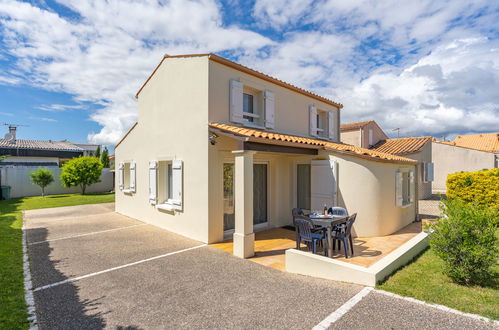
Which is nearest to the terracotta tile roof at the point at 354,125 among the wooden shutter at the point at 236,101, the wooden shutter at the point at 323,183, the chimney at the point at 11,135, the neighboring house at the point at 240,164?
the neighboring house at the point at 240,164

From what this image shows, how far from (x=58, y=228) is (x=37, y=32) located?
24.7 ft

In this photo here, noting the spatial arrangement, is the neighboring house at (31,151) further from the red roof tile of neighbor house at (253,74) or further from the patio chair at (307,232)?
the patio chair at (307,232)

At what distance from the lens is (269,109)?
33.7 feet

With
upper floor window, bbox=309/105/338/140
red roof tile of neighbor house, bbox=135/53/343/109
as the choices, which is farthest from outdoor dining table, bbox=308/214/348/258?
upper floor window, bbox=309/105/338/140

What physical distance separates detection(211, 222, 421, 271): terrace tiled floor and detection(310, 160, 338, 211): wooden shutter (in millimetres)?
1493


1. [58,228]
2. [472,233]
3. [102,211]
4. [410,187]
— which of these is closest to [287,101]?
[410,187]

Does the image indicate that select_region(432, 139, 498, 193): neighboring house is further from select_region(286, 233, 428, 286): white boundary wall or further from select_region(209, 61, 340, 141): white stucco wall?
select_region(286, 233, 428, 286): white boundary wall

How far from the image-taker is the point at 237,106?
912cm

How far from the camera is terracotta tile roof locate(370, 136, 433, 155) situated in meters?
19.2

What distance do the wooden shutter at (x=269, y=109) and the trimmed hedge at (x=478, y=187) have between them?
886 centimetres

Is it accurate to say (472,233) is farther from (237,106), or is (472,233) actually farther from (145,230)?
(145,230)

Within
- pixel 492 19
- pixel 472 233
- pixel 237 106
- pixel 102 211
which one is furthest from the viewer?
pixel 102 211

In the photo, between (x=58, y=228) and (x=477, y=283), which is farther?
(x=58, y=228)

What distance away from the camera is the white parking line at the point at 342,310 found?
3.93m
